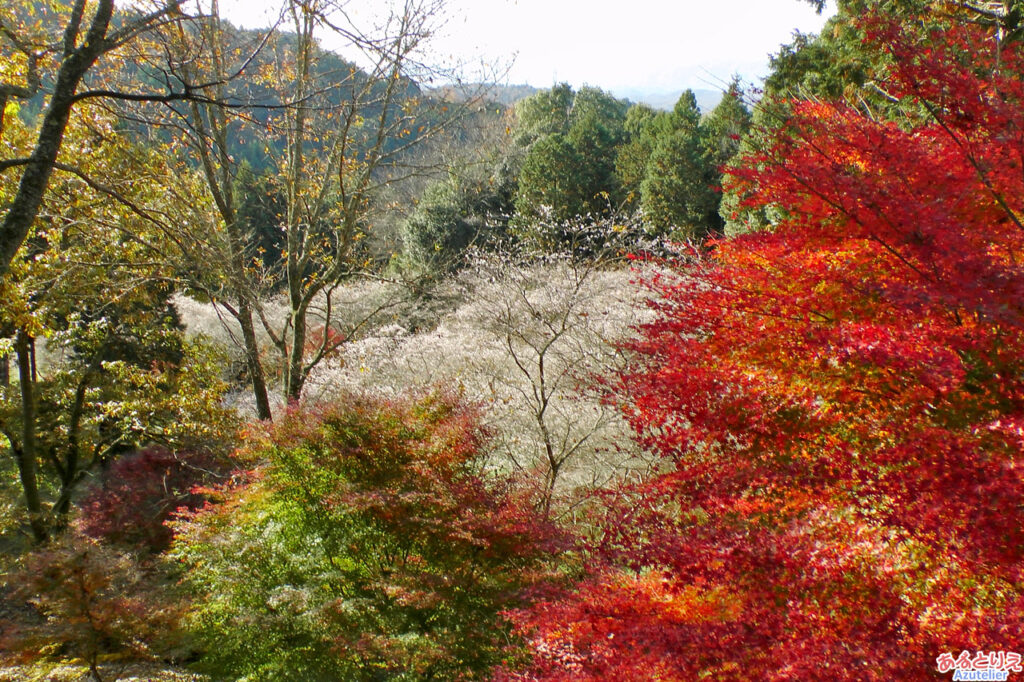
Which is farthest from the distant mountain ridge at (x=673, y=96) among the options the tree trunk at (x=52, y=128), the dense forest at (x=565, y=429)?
the tree trunk at (x=52, y=128)

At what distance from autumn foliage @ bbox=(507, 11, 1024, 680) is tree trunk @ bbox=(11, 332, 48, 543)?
671cm

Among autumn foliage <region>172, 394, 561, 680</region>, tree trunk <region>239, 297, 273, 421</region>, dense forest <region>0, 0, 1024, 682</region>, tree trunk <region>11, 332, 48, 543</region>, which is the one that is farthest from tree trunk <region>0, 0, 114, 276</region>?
tree trunk <region>11, 332, 48, 543</region>

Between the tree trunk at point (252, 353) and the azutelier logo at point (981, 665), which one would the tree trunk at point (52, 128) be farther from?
the azutelier logo at point (981, 665)

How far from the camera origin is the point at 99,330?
783 cm

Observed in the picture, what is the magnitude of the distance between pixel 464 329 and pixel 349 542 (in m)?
6.84

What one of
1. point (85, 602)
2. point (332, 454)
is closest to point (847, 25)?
point (332, 454)

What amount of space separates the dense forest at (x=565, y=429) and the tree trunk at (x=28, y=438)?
39 millimetres

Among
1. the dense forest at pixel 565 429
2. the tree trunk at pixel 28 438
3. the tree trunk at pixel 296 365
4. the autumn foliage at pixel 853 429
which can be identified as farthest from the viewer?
the tree trunk at pixel 296 365

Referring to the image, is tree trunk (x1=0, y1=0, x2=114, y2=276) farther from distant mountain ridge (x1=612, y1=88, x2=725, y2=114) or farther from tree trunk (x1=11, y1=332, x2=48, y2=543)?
distant mountain ridge (x1=612, y1=88, x2=725, y2=114)

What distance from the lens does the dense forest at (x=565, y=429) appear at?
314 cm

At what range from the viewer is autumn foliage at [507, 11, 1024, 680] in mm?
2928

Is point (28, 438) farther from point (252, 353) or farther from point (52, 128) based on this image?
point (52, 128)

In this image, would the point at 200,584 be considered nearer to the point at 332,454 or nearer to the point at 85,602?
the point at 85,602

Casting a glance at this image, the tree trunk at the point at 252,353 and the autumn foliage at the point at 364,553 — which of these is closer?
the autumn foliage at the point at 364,553
